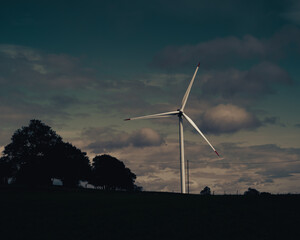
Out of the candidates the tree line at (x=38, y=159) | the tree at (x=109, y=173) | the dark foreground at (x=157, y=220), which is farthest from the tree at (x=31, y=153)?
the dark foreground at (x=157, y=220)

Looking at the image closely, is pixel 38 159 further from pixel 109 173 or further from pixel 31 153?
pixel 109 173

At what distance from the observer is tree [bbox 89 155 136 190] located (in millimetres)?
141375

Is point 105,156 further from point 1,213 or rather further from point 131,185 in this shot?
point 1,213

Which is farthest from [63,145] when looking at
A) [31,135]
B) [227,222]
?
[227,222]

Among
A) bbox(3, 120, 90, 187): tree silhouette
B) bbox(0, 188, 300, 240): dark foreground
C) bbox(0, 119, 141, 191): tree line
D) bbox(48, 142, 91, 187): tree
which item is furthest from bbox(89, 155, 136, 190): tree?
bbox(0, 188, 300, 240): dark foreground

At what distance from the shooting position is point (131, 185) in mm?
153125

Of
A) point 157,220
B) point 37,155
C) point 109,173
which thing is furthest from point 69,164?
point 157,220

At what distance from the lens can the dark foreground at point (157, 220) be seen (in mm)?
35281

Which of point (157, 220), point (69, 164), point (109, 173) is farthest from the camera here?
point (109, 173)

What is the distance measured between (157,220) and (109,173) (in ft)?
332

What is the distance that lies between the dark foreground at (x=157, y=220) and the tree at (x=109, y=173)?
274 feet

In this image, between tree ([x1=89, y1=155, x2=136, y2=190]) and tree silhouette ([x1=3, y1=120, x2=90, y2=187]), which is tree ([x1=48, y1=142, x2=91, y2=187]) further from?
tree ([x1=89, y1=155, x2=136, y2=190])

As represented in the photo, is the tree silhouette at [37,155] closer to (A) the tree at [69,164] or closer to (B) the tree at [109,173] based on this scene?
(A) the tree at [69,164]

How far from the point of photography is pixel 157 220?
42.2m
